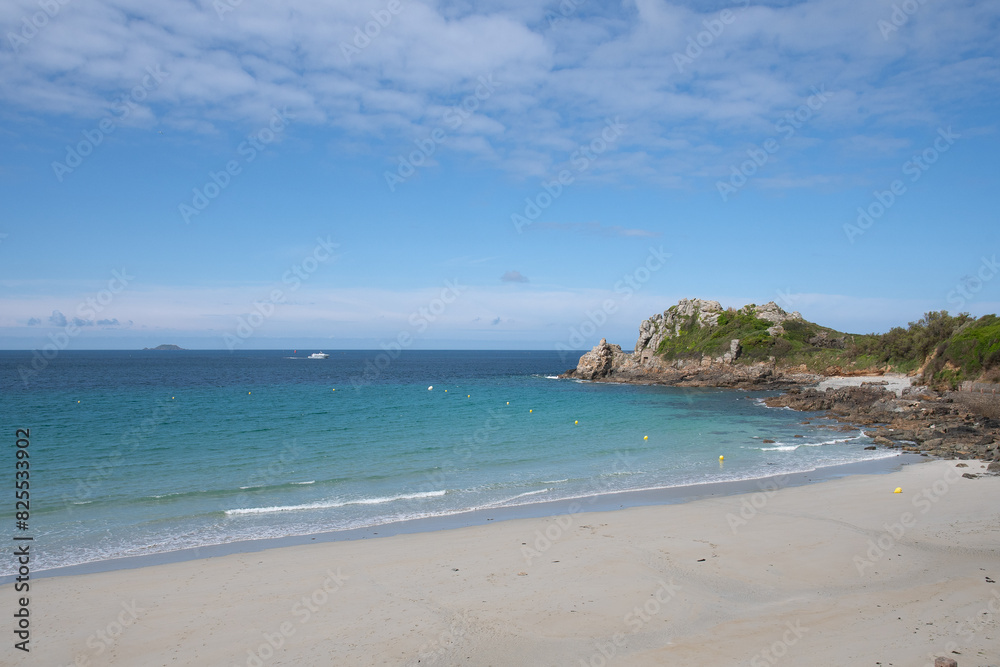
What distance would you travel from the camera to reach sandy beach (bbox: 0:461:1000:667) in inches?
341

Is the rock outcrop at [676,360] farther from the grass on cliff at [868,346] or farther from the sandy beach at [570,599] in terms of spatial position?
the sandy beach at [570,599]

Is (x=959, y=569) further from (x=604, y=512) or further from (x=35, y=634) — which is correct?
(x=35, y=634)

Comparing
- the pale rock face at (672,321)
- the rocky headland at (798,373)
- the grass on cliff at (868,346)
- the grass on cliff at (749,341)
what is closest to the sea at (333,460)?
the rocky headland at (798,373)

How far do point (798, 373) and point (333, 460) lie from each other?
60707 millimetres

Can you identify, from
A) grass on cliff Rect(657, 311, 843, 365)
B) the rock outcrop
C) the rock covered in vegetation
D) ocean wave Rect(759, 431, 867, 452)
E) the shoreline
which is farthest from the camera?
the rock outcrop

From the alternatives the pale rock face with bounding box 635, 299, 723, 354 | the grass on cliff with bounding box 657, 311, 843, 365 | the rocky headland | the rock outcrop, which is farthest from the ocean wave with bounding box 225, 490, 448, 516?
the pale rock face with bounding box 635, 299, 723, 354

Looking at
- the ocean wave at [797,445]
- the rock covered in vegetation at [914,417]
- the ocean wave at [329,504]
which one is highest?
the rock covered in vegetation at [914,417]

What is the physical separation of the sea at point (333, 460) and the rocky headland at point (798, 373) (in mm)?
3554

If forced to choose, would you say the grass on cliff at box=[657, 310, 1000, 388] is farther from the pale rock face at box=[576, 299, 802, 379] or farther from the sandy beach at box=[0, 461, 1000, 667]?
the sandy beach at box=[0, 461, 1000, 667]

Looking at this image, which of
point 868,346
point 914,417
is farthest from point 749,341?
point 914,417

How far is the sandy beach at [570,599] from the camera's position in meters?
8.66

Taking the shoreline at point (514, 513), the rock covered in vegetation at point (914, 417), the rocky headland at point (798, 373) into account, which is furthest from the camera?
the rocky headland at point (798, 373)

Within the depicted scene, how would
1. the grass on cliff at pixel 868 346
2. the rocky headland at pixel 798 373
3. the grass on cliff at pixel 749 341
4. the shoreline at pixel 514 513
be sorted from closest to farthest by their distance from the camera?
the shoreline at pixel 514 513
the rocky headland at pixel 798 373
the grass on cliff at pixel 868 346
the grass on cliff at pixel 749 341

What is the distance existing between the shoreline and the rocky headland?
6036 millimetres
